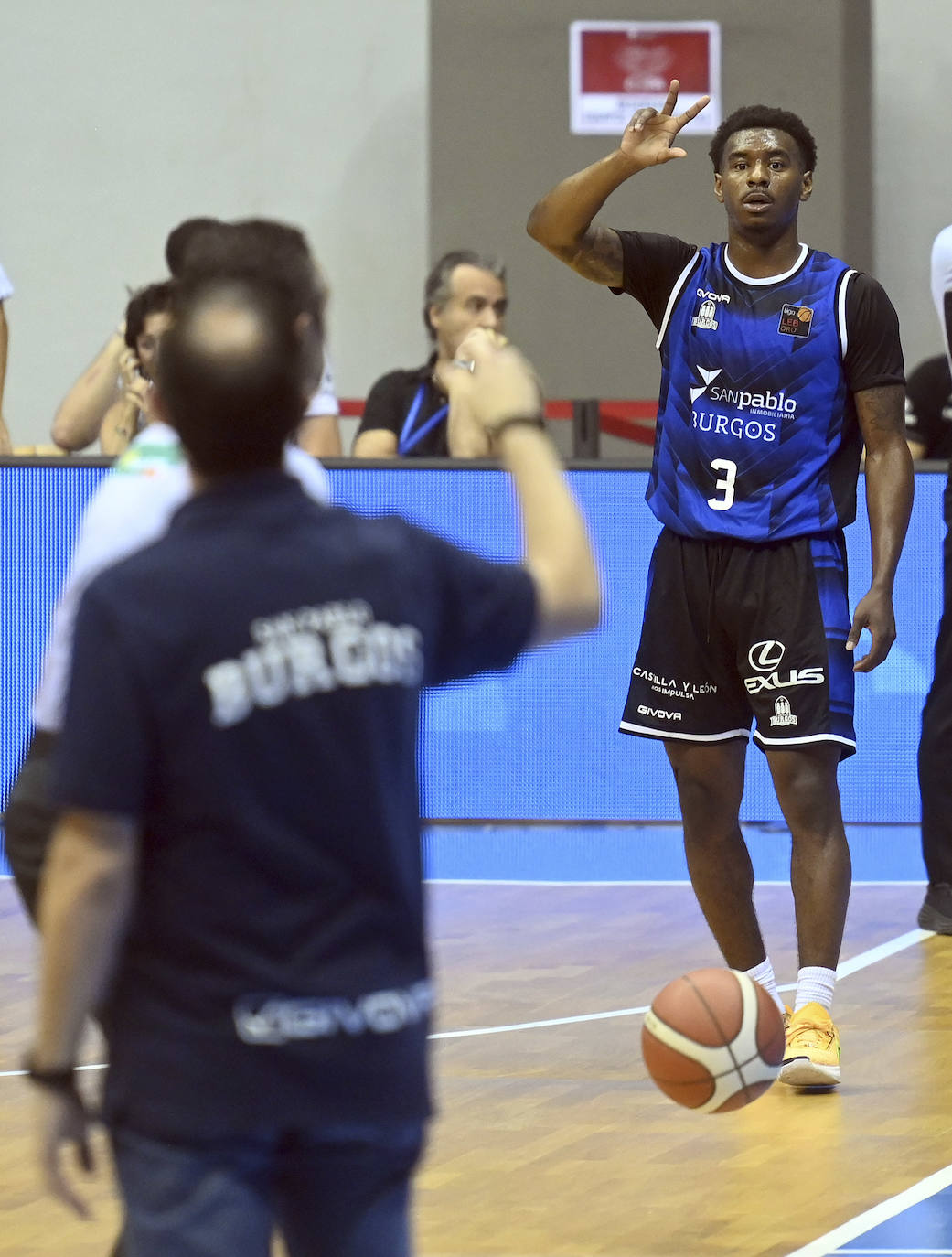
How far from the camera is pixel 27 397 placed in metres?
13.1

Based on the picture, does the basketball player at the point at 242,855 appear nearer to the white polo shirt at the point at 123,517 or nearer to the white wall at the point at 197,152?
the white polo shirt at the point at 123,517

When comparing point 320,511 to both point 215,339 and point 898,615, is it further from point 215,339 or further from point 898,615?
point 898,615

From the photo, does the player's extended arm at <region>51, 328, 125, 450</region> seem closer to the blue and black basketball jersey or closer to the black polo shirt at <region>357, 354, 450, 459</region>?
the black polo shirt at <region>357, 354, 450, 459</region>

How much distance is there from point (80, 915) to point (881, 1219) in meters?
2.39

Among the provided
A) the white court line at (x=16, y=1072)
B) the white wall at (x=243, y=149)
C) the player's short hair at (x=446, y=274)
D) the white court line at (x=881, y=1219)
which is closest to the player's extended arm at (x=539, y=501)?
the white court line at (x=881, y=1219)

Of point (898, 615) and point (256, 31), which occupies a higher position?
point (256, 31)

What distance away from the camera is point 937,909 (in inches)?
282

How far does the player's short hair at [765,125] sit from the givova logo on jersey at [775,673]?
1175mm

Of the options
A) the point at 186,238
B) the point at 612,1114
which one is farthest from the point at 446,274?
the point at 186,238

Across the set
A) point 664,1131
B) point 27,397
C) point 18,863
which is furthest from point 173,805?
point 27,397

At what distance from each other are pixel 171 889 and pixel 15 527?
669 centimetres

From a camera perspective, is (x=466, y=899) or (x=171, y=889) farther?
(x=466, y=899)

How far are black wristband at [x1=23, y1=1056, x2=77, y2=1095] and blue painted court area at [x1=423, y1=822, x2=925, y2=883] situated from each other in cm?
574

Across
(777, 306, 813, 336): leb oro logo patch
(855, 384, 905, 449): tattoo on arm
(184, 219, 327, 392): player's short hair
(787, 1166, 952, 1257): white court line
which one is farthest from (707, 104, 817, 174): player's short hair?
(184, 219, 327, 392): player's short hair
